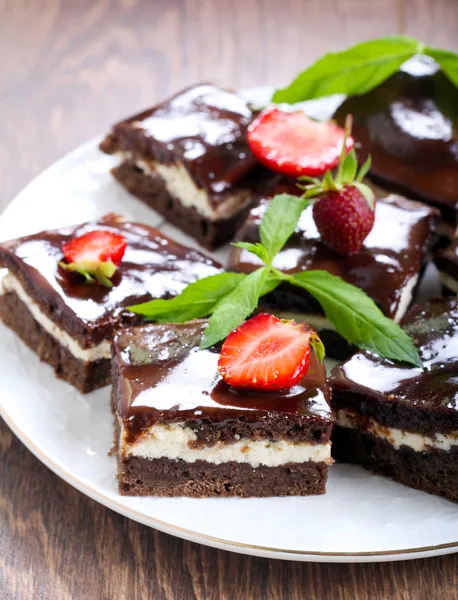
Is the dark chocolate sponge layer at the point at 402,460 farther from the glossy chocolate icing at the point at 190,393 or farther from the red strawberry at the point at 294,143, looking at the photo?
the red strawberry at the point at 294,143

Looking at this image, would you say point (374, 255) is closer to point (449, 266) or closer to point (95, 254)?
point (449, 266)

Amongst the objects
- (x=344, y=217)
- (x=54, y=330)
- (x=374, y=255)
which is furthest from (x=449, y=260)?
(x=54, y=330)

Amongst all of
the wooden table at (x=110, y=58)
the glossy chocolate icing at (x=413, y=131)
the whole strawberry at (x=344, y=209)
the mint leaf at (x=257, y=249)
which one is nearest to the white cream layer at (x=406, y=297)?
the whole strawberry at (x=344, y=209)

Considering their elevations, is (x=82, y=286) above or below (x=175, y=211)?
above

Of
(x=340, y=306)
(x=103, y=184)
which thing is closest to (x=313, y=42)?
(x=103, y=184)

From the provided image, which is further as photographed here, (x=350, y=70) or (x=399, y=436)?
(x=350, y=70)

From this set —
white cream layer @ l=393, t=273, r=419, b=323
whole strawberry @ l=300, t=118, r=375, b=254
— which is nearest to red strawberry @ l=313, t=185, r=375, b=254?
whole strawberry @ l=300, t=118, r=375, b=254

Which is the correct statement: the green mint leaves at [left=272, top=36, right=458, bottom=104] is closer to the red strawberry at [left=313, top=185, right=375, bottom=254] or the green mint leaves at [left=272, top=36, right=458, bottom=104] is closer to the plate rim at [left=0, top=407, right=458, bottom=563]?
the red strawberry at [left=313, top=185, right=375, bottom=254]

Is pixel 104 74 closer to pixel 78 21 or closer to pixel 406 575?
pixel 78 21
